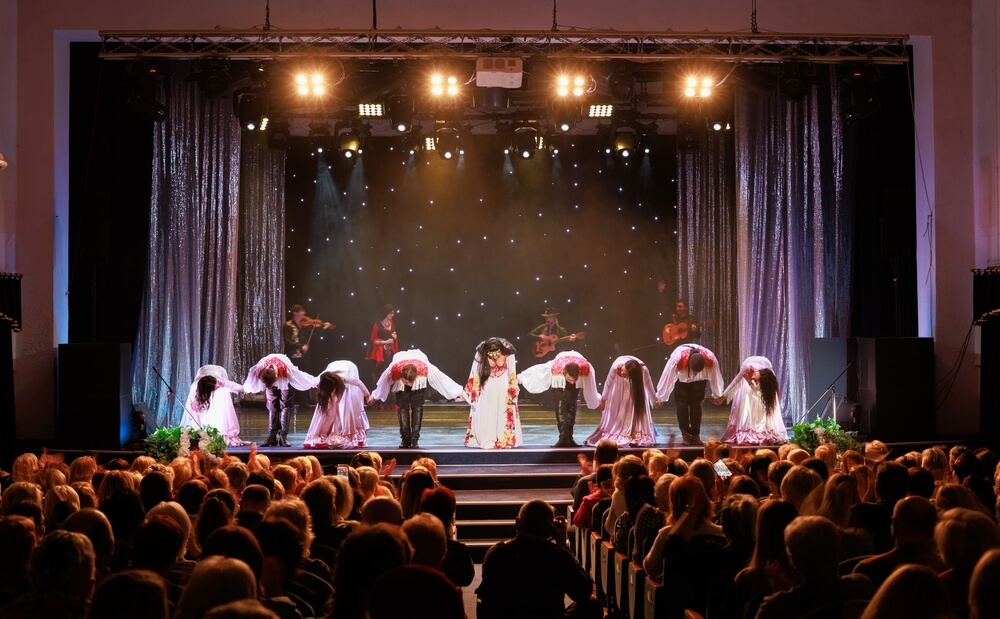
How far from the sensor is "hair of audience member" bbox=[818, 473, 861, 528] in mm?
4559

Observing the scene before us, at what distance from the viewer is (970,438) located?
1148 centimetres

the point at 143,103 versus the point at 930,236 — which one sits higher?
the point at 143,103

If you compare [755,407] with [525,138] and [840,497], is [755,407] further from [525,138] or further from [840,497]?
[840,497]

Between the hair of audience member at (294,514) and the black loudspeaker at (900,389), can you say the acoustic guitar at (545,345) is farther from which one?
the hair of audience member at (294,514)

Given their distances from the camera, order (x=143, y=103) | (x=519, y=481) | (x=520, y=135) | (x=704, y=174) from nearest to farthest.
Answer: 1. (x=519, y=481)
2. (x=143, y=103)
3. (x=520, y=135)
4. (x=704, y=174)

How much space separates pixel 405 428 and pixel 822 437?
4722 millimetres

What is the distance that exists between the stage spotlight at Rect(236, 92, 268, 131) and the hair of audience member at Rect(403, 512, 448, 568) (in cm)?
887

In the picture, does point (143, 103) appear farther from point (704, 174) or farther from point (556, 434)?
point (704, 174)

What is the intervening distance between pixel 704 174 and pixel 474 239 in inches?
164

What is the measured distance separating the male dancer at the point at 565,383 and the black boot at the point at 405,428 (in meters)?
1.40

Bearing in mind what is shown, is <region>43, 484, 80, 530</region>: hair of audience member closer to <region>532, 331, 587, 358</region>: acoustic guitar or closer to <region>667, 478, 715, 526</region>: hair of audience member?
<region>667, 478, 715, 526</region>: hair of audience member

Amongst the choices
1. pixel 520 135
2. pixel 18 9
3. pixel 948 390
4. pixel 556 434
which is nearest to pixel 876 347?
pixel 948 390

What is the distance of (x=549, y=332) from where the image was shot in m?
16.8

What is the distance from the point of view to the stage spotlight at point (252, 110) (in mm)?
11594
